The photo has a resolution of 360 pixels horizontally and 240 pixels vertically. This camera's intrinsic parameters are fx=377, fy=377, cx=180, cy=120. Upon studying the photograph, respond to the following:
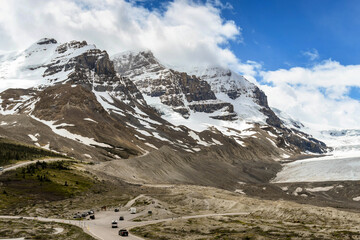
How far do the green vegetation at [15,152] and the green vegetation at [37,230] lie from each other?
60.5 m

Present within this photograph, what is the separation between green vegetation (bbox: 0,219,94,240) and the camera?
53034 millimetres

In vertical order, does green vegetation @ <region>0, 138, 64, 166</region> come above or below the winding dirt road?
above

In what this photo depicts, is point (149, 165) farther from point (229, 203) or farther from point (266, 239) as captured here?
point (266, 239)

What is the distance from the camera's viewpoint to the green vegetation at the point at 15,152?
12477 cm

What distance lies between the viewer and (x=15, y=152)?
136m

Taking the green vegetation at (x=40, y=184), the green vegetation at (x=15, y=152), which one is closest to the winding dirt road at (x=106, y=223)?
the green vegetation at (x=40, y=184)

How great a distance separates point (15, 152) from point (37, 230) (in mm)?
86869

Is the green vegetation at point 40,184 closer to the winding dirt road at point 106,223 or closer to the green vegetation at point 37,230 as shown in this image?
the winding dirt road at point 106,223

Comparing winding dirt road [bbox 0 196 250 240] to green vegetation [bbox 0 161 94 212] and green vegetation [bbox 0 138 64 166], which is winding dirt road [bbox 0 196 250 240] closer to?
green vegetation [bbox 0 161 94 212]

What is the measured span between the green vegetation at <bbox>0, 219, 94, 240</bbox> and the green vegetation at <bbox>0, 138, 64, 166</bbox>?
6051cm

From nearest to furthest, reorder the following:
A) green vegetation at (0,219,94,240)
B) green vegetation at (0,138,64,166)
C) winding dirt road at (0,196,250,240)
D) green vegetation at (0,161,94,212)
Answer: green vegetation at (0,219,94,240)
winding dirt road at (0,196,250,240)
green vegetation at (0,161,94,212)
green vegetation at (0,138,64,166)

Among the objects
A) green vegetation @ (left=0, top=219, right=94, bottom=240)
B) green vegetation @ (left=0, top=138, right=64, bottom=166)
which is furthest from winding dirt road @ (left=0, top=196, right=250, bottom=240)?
green vegetation @ (left=0, top=138, right=64, bottom=166)

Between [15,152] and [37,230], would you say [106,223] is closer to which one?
[37,230]

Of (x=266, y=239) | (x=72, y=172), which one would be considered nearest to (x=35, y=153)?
(x=72, y=172)
